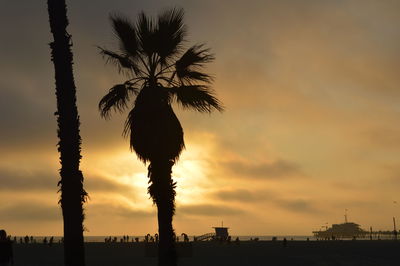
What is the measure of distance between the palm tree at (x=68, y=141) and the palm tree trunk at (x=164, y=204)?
8520 millimetres

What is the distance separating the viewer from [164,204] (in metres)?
21.1

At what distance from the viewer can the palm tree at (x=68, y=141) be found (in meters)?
12.2

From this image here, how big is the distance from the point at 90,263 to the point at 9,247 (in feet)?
65.8

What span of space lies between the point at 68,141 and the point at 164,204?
9.07 meters

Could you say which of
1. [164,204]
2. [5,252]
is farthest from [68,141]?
[164,204]

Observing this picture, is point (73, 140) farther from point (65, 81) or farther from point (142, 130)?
point (142, 130)

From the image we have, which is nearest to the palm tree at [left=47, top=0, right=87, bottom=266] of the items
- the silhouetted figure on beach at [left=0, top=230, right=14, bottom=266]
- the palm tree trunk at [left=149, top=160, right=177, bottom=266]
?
the silhouetted figure on beach at [left=0, top=230, right=14, bottom=266]

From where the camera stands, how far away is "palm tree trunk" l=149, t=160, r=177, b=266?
67.8 ft

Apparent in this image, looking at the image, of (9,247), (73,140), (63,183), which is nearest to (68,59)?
(73,140)

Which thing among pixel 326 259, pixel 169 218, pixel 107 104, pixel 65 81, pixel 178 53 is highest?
pixel 178 53

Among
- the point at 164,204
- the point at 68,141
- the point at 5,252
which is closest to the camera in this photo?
the point at 68,141

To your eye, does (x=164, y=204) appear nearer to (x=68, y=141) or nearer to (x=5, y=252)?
(x=5, y=252)

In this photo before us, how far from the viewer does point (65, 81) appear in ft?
41.9

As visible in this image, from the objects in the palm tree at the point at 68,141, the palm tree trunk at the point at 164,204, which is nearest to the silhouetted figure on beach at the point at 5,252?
the palm tree at the point at 68,141
